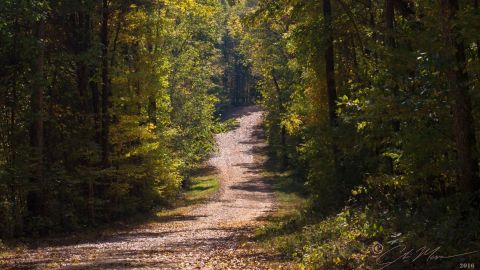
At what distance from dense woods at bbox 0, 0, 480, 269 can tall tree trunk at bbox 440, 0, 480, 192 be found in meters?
0.03

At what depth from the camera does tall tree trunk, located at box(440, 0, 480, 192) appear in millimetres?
8875

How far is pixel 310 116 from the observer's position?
26.5 metres

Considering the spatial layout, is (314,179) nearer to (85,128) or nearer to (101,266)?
(85,128)

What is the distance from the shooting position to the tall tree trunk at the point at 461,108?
29.1 ft

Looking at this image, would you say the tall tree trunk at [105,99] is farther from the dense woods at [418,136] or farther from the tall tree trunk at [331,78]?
the dense woods at [418,136]

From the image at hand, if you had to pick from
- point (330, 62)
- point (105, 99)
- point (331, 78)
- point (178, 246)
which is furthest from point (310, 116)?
point (178, 246)

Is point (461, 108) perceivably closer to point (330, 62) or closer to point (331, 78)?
point (331, 78)

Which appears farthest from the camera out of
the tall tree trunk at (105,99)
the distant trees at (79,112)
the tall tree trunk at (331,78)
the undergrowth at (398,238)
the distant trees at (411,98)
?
the tall tree trunk at (105,99)

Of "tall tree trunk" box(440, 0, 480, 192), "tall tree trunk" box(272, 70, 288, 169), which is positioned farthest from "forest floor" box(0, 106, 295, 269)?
"tall tree trunk" box(272, 70, 288, 169)

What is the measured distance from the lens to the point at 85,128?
2425 centimetres

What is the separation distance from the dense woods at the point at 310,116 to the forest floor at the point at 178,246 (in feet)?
5.49

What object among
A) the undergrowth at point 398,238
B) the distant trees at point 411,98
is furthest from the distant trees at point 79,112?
the undergrowth at point 398,238

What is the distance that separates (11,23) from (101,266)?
34.0ft

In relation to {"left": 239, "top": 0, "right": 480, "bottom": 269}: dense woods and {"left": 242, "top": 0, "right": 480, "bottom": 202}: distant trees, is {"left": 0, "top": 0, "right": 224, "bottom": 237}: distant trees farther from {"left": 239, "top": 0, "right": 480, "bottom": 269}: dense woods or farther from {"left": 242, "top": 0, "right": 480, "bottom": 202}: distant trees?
{"left": 239, "top": 0, "right": 480, "bottom": 269}: dense woods
